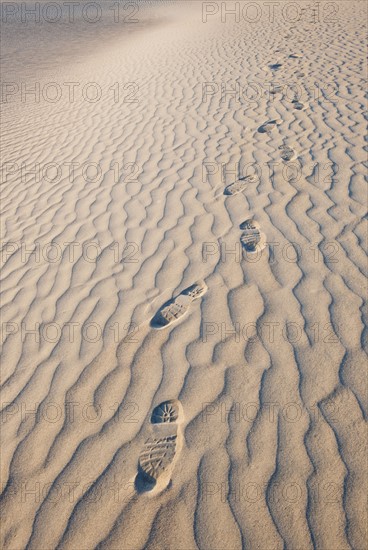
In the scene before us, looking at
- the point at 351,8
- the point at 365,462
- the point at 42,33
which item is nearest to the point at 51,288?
the point at 365,462

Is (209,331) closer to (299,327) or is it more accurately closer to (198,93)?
(299,327)

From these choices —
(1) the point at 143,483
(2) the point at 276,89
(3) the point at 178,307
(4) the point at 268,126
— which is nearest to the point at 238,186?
(4) the point at 268,126

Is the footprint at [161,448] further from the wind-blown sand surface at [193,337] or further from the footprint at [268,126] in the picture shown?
the footprint at [268,126]

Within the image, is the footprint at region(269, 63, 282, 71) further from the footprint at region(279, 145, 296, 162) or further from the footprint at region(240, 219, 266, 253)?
the footprint at region(240, 219, 266, 253)

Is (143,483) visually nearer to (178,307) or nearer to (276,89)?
(178,307)

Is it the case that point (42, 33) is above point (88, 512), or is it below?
above

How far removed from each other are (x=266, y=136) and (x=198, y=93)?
10.5 feet

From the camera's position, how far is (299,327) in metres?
2.68

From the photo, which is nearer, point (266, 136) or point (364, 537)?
point (364, 537)

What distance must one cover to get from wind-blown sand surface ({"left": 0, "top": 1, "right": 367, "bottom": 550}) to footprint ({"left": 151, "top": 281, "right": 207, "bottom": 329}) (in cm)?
3

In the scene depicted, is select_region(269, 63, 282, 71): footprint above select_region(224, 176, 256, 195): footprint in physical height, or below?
above

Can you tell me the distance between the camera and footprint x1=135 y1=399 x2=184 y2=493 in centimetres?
204

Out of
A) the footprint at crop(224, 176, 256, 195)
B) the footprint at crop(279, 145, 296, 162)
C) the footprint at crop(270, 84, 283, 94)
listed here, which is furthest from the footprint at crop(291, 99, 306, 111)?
the footprint at crop(224, 176, 256, 195)

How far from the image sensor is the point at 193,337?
9.03ft
